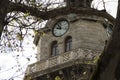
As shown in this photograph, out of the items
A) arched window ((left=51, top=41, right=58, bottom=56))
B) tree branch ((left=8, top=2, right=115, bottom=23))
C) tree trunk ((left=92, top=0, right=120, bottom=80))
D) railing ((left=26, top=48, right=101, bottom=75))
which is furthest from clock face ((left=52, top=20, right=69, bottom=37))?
tree trunk ((left=92, top=0, right=120, bottom=80))

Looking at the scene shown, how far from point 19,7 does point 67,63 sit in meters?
24.9

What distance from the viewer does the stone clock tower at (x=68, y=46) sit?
3397cm

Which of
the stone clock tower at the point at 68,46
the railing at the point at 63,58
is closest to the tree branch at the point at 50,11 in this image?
the stone clock tower at the point at 68,46

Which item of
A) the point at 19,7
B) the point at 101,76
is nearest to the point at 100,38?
the point at 19,7

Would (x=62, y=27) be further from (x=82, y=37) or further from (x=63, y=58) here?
(x=63, y=58)

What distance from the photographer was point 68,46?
121 feet

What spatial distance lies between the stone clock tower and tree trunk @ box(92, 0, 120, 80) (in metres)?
26.6

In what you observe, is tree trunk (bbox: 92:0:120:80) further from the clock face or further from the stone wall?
the clock face

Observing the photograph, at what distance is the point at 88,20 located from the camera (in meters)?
36.9

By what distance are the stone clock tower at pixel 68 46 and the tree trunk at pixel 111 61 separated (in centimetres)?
2658

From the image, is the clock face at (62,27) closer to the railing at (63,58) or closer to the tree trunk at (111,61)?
the railing at (63,58)

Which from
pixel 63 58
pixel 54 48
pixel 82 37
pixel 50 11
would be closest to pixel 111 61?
pixel 50 11

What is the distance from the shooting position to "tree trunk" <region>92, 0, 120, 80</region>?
18.6 ft

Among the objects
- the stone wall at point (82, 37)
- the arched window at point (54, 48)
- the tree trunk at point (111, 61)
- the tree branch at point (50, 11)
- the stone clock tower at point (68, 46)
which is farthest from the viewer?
the arched window at point (54, 48)
